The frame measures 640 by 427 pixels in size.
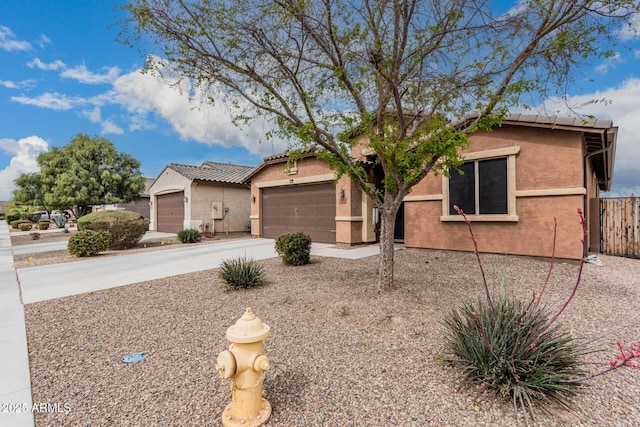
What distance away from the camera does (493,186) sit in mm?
8883

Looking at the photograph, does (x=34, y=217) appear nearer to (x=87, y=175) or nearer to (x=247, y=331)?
(x=87, y=175)

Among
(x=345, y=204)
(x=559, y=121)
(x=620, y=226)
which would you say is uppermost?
(x=559, y=121)

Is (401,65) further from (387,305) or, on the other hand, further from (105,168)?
(105,168)

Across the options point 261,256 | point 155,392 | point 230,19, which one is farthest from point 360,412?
point 261,256

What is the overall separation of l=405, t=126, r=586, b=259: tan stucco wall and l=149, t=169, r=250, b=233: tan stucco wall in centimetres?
1311

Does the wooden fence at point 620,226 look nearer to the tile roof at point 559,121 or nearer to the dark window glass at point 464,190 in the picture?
the tile roof at point 559,121

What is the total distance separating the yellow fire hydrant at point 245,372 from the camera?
2312 mm

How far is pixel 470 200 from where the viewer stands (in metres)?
9.30

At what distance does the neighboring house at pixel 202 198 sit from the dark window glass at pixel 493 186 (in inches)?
457

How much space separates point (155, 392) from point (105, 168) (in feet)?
66.8

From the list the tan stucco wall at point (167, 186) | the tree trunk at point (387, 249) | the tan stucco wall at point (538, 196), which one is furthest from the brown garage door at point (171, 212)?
the tree trunk at point (387, 249)

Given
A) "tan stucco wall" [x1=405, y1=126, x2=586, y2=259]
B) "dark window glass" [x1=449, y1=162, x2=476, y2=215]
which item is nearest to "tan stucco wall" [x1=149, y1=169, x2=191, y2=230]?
"dark window glass" [x1=449, y1=162, x2=476, y2=215]

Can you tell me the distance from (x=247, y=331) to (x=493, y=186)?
8731 millimetres

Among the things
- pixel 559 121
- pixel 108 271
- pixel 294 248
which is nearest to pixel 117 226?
pixel 108 271
